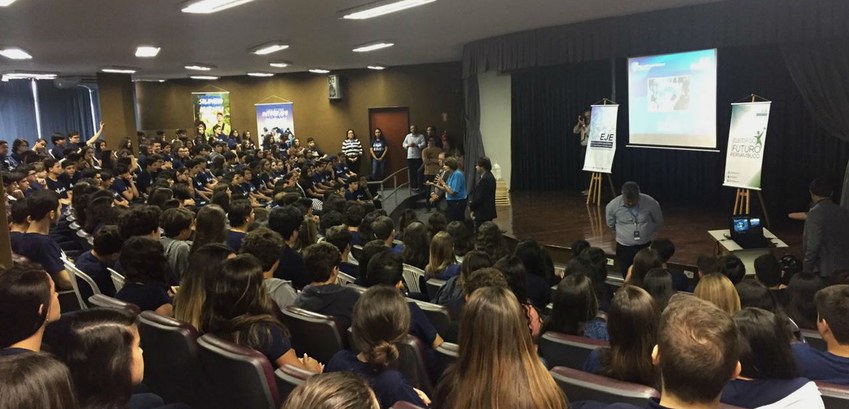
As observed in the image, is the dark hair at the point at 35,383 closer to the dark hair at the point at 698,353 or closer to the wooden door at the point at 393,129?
the dark hair at the point at 698,353

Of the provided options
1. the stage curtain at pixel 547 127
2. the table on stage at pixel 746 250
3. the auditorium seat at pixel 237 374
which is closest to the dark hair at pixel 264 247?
the auditorium seat at pixel 237 374

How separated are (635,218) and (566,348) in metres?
3.95

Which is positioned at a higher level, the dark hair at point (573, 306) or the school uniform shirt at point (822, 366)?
the dark hair at point (573, 306)

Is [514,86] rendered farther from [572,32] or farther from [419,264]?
[419,264]

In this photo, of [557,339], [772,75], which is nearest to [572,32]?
[772,75]

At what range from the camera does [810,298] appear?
361cm

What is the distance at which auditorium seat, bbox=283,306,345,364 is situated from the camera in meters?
2.92

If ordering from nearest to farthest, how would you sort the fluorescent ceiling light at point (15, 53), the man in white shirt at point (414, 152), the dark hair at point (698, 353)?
the dark hair at point (698, 353)
the fluorescent ceiling light at point (15, 53)
the man in white shirt at point (414, 152)

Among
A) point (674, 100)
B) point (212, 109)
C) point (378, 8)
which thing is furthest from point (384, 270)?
point (212, 109)

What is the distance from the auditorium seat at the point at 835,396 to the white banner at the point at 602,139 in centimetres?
827

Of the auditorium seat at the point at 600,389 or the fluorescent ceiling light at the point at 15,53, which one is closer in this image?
the auditorium seat at the point at 600,389

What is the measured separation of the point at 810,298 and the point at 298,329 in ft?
9.46

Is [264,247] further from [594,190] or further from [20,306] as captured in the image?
[594,190]

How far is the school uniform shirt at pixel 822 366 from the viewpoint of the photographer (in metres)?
2.51
